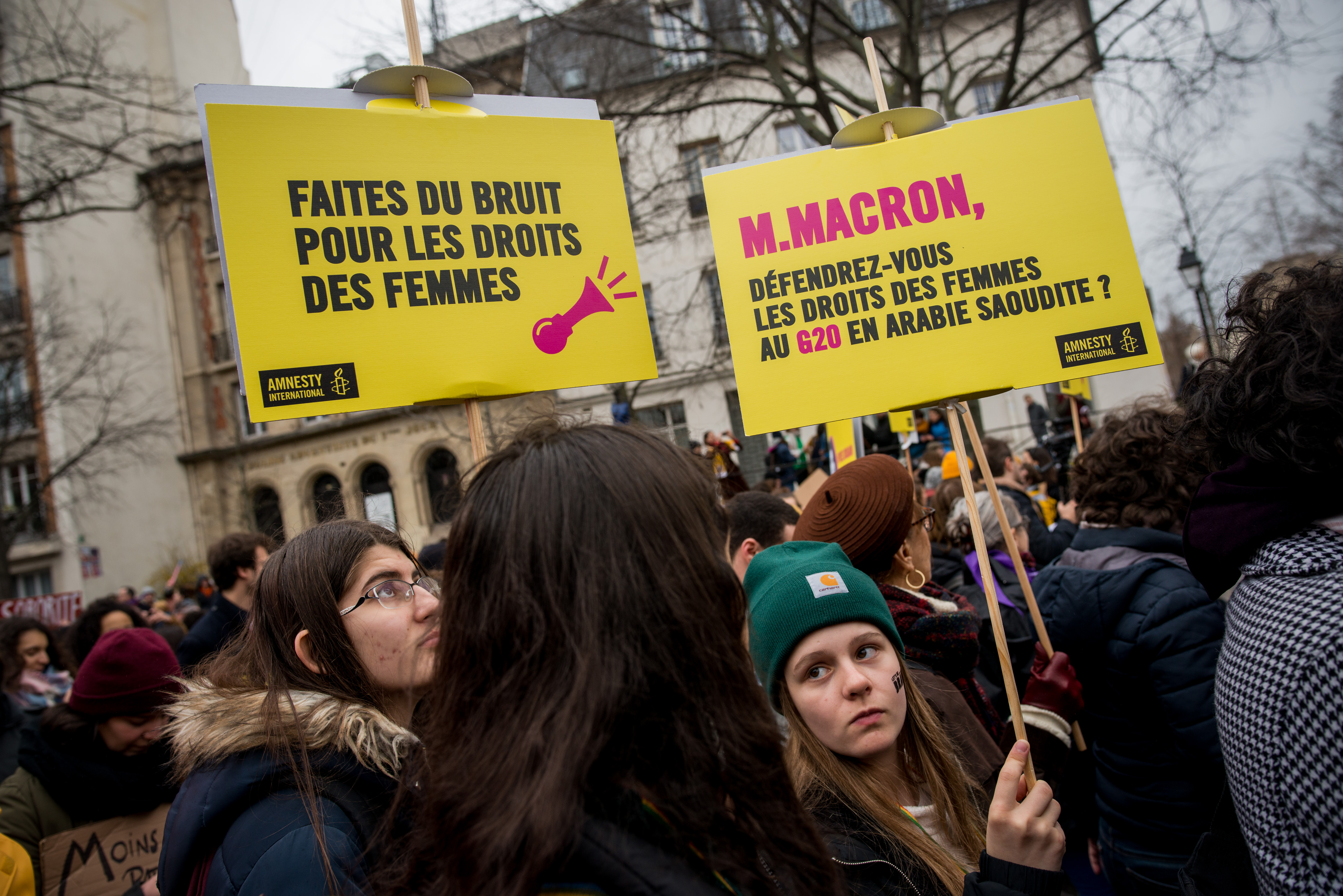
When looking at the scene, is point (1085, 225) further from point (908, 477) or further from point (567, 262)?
point (567, 262)

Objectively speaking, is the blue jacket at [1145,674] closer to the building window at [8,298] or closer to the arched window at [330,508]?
the arched window at [330,508]

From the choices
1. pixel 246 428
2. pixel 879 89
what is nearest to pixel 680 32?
pixel 879 89

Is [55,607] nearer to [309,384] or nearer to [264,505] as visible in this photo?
[264,505]

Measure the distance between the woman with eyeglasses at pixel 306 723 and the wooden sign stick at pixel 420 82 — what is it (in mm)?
326

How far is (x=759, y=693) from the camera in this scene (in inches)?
40.7

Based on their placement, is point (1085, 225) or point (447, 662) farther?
point (1085, 225)

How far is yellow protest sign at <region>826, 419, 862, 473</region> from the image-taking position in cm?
482

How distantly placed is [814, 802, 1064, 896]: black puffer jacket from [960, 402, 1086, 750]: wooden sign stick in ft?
2.66

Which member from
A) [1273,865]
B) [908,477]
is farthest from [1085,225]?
[1273,865]

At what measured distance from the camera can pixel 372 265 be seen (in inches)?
83.4

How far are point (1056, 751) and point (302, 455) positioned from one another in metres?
26.6

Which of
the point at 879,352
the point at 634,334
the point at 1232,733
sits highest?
the point at 634,334

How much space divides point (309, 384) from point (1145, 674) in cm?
238

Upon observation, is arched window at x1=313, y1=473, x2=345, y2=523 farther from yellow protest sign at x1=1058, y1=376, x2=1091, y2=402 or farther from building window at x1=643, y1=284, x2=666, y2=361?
A: building window at x1=643, y1=284, x2=666, y2=361
